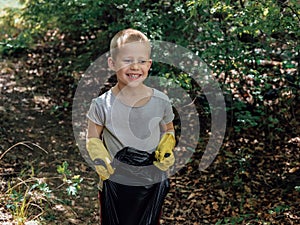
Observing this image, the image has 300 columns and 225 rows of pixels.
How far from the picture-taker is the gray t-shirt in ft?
8.44

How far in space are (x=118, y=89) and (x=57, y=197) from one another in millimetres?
1851

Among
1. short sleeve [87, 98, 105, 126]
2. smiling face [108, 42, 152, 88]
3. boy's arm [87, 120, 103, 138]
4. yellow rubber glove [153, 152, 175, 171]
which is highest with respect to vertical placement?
smiling face [108, 42, 152, 88]

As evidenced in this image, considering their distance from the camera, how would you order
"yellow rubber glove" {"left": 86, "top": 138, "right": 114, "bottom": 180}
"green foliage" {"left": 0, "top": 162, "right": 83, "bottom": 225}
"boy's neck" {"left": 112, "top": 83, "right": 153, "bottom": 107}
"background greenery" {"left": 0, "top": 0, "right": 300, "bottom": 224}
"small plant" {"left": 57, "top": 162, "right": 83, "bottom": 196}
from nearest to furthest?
"yellow rubber glove" {"left": 86, "top": 138, "right": 114, "bottom": 180} → "boy's neck" {"left": 112, "top": 83, "right": 153, "bottom": 107} → "small plant" {"left": 57, "top": 162, "right": 83, "bottom": 196} → "green foliage" {"left": 0, "top": 162, "right": 83, "bottom": 225} → "background greenery" {"left": 0, "top": 0, "right": 300, "bottom": 224}

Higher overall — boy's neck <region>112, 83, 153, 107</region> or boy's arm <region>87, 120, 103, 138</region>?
boy's neck <region>112, 83, 153, 107</region>

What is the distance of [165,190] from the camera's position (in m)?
2.71

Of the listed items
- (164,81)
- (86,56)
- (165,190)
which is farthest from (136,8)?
(165,190)

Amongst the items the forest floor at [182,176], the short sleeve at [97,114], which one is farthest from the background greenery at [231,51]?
the short sleeve at [97,114]

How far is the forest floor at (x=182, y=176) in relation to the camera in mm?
3998

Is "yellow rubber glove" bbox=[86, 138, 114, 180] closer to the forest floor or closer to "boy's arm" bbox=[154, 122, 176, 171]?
"boy's arm" bbox=[154, 122, 176, 171]

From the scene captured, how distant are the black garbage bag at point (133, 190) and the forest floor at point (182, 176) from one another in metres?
1.17

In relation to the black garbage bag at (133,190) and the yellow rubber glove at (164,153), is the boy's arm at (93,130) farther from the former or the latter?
the yellow rubber glove at (164,153)

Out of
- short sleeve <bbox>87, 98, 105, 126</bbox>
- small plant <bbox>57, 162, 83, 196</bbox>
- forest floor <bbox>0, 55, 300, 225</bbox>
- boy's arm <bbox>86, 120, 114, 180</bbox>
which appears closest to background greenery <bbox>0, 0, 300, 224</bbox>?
forest floor <bbox>0, 55, 300, 225</bbox>

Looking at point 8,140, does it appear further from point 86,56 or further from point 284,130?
point 284,130

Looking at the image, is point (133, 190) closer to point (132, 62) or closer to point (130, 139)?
point (130, 139)
